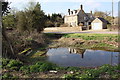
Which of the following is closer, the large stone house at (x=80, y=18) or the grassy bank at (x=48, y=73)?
the grassy bank at (x=48, y=73)

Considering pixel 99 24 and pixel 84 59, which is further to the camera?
pixel 99 24

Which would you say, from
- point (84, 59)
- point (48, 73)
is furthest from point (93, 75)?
point (84, 59)

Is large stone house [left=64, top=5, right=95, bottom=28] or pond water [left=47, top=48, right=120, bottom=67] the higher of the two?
large stone house [left=64, top=5, right=95, bottom=28]

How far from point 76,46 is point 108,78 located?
506 inches

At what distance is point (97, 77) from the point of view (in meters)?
5.38

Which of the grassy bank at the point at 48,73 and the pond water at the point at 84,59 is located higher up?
the grassy bank at the point at 48,73

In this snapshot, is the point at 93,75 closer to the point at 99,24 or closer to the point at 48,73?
the point at 48,73

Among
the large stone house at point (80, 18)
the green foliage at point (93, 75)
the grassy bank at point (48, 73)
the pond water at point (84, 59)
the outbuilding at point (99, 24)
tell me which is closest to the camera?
the green foliage at point (93, 75)

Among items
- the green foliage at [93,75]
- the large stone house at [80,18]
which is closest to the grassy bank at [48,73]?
the green foliage at [93,75]

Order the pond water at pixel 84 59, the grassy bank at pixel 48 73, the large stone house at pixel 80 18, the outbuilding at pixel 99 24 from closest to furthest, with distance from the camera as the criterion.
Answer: the grassy bank at pixel 48 73 → the pond water at pixel 84 59 → the outbuilding at pixel 99 24 → the large stone house at pixel 80 18

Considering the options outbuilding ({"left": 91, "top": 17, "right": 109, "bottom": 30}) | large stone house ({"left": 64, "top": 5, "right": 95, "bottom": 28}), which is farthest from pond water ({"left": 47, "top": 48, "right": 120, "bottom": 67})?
large stone house ({"left": 64, "top": 5, "right": 95, "bottom": 28})

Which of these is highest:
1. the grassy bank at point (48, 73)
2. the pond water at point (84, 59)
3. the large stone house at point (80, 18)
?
the large stone house at point (80, 18)

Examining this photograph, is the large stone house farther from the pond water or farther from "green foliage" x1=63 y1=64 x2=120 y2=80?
"green foliage" x1=63 y1=64 x2=120 y2=80

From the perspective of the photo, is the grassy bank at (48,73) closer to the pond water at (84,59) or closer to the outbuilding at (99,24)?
the pond water at (84,59)
